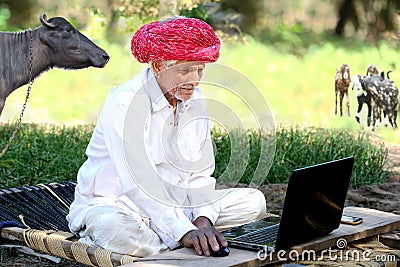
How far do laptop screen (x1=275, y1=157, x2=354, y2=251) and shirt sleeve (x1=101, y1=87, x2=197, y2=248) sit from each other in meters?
0.40

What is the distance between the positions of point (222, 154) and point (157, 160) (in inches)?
118

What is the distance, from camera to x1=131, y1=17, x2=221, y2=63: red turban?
3236 mm

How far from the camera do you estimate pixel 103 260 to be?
314 centimetres

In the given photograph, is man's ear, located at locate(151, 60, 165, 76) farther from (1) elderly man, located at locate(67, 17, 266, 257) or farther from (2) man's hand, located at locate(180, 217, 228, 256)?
(2) man's hand, located at locate(180, 217, 228, 256)

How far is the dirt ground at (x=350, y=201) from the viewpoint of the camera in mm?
4359

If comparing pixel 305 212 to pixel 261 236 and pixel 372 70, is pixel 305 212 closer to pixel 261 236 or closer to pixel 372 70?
pixel 261 236

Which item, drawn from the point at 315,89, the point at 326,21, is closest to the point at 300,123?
the point at 315,89

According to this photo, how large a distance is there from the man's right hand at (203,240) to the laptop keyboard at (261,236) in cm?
17

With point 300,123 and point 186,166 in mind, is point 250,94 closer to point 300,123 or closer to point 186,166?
point 186,166

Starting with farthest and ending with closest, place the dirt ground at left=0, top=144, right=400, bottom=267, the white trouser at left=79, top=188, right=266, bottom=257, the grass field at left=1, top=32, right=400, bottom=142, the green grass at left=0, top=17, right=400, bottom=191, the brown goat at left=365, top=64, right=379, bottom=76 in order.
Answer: the brown goat at left=365, top=64, right=379, bottom=76 → the grass field at left=1, top=32, right=400, bottom=142 → the green grass at left=0, top=17, right=400, bottom=191 → the dirt ground at left=0, top=144, right=400, bottom=267 → the white trouser at left=79, top=188, right=266, bottom=257

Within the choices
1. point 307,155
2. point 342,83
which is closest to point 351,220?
point 307,155

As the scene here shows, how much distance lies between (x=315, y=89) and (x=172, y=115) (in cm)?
477

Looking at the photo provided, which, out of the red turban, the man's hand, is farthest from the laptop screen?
the red turban

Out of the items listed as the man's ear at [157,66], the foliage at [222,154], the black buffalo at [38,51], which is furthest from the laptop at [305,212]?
the foliage at [222,154]
